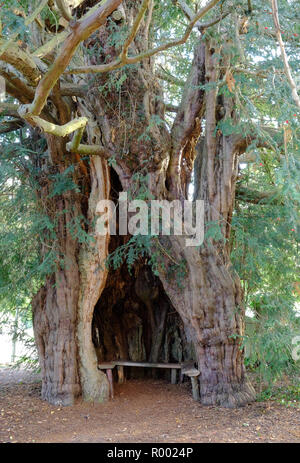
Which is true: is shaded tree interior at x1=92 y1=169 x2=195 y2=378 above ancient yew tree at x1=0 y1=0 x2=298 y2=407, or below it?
below

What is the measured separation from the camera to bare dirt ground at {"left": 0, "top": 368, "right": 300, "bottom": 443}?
13.5 feet

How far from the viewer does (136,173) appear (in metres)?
5.67

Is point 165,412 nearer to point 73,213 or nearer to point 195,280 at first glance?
point 195,280

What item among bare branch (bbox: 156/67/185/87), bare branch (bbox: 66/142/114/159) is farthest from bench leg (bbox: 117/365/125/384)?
bare branch (bbox: 156/67/185/87)

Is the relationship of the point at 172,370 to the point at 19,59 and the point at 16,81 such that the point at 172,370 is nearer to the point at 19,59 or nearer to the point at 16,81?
the point at 16,81

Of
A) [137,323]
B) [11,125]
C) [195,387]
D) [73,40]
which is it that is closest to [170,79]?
[11,125]

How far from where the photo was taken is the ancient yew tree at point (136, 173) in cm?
531

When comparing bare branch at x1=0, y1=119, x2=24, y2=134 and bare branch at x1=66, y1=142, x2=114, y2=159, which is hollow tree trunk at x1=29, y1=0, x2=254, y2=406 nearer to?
bare branch at x1=66, y1=142, x2=114, y2=159

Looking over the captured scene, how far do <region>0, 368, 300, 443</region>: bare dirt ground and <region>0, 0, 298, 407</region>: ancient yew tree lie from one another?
0.29 meters

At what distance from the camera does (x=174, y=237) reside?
555 centimetres

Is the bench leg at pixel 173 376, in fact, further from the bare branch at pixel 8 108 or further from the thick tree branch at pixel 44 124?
the bare branch at pixel 8 108

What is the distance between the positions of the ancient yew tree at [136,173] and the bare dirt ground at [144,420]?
29cm

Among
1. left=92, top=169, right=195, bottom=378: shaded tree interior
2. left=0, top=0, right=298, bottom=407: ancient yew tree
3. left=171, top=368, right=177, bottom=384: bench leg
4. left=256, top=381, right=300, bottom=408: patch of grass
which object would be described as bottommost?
left=171, top=368, right=177, bottom=384: bench leg

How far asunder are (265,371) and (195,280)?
136 cm
